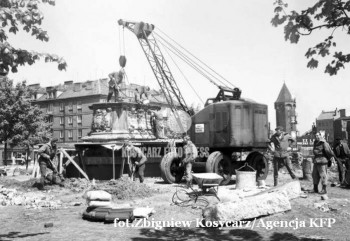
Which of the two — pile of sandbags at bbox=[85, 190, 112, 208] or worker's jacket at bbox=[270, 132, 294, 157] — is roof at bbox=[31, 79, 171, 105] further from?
pile of sandbags at bbox=[85, 190, 112, 208]

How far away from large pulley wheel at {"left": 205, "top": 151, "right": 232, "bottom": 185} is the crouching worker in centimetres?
272

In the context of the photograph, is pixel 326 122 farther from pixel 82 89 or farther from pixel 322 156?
pixel 322 156

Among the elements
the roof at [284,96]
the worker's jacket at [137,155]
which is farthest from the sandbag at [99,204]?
the roof at [284,96]

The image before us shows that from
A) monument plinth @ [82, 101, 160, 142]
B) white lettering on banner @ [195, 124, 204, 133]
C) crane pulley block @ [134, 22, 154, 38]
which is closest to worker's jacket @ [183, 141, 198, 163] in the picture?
white lettering on banner @ [195, 124, 204, 133]

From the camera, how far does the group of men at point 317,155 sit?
10.5 m

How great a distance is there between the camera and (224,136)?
14.2m

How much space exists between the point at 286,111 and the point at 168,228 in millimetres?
101624

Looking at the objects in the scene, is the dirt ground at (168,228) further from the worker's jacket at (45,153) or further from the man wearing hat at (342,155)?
the worker's jacket at (45,153)

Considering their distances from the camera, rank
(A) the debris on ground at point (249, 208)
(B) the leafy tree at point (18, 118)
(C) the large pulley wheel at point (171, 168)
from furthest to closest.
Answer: (B) the leafy tree at point (18, 118)
(C) the large pulley wheel at point (171, 168)
(A) the debris on ground at point (249, 208)

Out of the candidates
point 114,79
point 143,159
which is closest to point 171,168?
point 143,159

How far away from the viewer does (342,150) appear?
1338cm

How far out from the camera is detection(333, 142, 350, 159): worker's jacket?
1327 cm

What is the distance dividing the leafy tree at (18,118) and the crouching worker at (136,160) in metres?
22.3

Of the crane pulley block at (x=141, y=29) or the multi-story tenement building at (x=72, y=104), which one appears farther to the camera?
the multi-story tenement building at (x=72, y=104)
